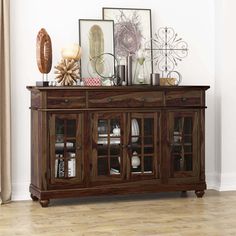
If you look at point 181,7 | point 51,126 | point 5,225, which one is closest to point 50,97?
point 51,126

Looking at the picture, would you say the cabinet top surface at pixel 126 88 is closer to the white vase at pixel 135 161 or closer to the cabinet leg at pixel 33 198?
the white vase at pixel 135 161

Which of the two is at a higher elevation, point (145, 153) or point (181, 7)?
point (181, 7)

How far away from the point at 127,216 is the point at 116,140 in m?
0.81

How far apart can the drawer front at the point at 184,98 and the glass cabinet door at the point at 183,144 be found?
0.30ft

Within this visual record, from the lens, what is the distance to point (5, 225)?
181 inches

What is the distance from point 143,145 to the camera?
5.52 m

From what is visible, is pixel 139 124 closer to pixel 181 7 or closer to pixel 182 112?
pixel 182 112

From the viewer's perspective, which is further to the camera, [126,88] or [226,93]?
[226,93]

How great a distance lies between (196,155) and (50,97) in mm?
1458

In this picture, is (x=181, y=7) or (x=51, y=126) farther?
(x=181, y=7)

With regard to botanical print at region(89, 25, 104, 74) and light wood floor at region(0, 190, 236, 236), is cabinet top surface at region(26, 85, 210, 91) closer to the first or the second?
botanical print at region(89, 25, 104, 74)

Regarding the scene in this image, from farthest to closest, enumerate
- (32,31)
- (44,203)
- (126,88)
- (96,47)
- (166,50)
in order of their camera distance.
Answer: (166,50), (96,47), (32,31), (126,88), (44,203)

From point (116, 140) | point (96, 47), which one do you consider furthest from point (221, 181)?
point (96, 47)

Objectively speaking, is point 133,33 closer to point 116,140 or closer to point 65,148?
point 116,140
